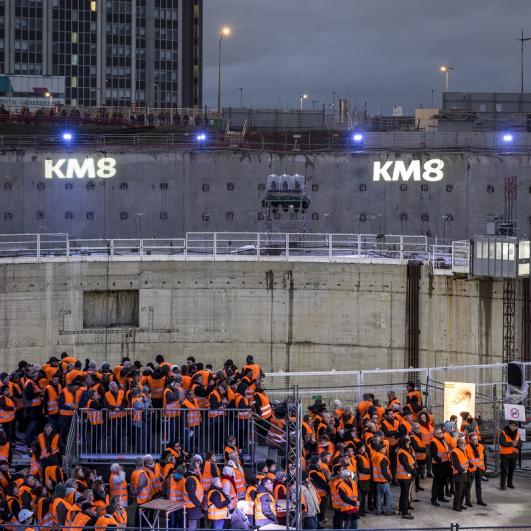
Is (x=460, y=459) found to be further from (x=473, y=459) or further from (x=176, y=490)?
(x=176, y=490)

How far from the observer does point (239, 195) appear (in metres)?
47.4

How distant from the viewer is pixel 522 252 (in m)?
35.0

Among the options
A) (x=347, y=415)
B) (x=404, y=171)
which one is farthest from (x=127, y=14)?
(x=347, y=415)

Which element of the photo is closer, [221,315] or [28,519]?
[28,519]

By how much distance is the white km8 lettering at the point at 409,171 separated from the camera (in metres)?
47.0

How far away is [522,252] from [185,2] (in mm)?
133267

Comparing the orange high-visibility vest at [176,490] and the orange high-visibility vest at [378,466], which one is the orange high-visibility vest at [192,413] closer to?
the orange high-visibility vest at [176,490]

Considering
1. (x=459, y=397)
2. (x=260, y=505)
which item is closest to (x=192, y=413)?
(x=260, y=505)

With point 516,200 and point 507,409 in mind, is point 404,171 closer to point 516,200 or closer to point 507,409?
point 516,200

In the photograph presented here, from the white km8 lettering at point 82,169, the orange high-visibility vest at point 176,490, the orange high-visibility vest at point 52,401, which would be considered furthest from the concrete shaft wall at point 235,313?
the orange high-visibility vest at point 176,490

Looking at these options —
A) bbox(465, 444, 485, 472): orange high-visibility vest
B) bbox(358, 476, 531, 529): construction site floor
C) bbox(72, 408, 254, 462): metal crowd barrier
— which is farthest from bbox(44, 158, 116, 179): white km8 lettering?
bbox(465, 444, 485, 472): orange high-visibility vest

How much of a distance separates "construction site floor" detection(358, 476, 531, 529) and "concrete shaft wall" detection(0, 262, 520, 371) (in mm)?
15101

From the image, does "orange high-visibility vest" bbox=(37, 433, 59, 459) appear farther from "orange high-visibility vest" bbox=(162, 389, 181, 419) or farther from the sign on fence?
the sign on fence

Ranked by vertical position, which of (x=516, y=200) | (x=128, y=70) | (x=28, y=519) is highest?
(x=128, y=70)
